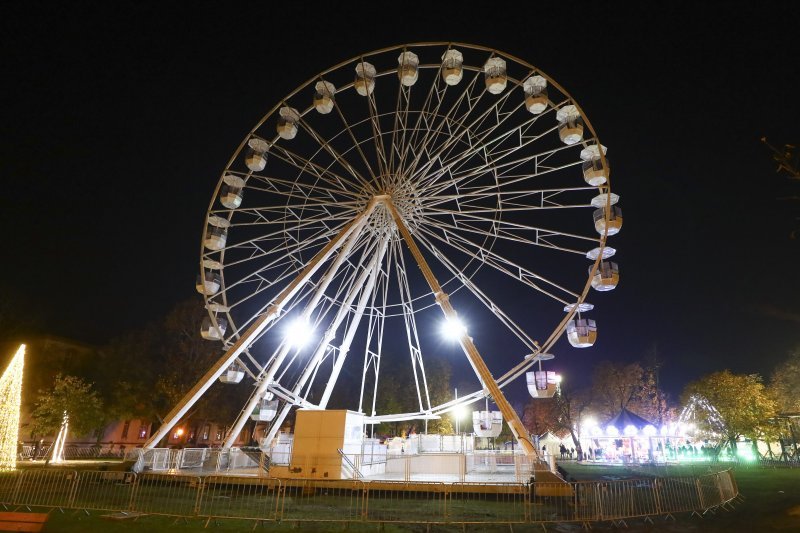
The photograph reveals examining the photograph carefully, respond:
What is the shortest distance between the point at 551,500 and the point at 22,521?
1208cm

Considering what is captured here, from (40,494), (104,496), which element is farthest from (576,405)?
A: (40,494)

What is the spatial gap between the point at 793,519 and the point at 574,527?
16.3 feet

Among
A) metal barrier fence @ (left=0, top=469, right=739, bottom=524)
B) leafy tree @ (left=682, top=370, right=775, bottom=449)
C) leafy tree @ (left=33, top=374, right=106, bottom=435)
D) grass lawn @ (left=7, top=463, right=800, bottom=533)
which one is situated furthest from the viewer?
leafy tree @ (left=682, top=370, right=775, bottom=449)

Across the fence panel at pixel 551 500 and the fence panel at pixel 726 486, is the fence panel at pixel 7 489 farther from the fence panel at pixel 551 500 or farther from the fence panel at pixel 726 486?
the fence panel at pixel 726 486

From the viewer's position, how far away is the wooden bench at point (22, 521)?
8312 mm

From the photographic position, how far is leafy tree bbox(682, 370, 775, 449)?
119 feet

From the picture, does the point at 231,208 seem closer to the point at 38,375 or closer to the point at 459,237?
the point at 459,237

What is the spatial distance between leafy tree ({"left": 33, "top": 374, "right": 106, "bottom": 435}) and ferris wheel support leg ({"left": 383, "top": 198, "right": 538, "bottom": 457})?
77.1 ft

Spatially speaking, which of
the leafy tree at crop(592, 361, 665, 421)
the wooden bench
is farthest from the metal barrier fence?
the leafy tree at crop(592, 361, 665, 421)

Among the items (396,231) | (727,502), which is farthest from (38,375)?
(727,502)

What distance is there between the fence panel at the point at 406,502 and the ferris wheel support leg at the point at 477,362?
2.86 m

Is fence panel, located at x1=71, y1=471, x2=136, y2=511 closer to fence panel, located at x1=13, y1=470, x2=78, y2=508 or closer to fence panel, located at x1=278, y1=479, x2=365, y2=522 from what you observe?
fence panel, located at x1=13, y1=470, x2=78, y2=508

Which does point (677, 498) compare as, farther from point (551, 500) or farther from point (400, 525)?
point (400, 525)

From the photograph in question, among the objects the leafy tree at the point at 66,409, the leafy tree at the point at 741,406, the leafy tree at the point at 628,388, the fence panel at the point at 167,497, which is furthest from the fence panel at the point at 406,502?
the leafy tree at the point at 628,388
